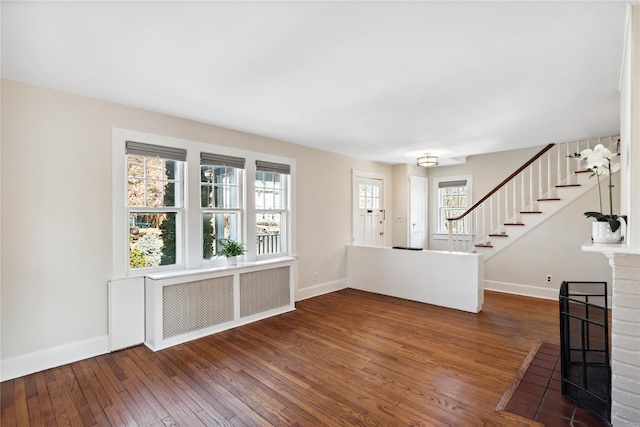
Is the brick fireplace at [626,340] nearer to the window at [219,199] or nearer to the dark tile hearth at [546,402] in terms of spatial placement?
the dark tile hearth at [546,402]

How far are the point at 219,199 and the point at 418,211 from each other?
4.63 metres

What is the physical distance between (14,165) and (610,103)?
567 centimetres

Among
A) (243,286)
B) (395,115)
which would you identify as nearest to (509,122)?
(395,115)

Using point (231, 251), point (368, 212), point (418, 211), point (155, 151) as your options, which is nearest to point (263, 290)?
point (231, 251)

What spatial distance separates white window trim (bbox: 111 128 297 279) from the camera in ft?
10.5

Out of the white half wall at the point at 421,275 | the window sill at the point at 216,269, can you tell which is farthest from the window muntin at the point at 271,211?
the white half wall at the point at 421,275

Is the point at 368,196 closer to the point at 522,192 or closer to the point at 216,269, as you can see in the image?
the point at 522,192

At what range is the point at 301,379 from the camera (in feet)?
8.54

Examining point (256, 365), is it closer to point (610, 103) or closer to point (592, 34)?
point (592, 34)

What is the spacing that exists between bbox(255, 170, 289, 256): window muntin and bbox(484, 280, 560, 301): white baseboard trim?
12.6ft

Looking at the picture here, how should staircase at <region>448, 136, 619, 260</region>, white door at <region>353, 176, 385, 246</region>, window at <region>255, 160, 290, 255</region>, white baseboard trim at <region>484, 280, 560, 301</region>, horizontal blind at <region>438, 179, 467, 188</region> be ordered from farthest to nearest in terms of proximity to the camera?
1. horizontal blind at <region>438, 179, 467, 188</region>
2. white door at <region>353, 176, 385, 246</region>
3. white baseboard trim at <region>484, 280, 560, 301</region>
4. staircase at <region>448, 136, 619, 260</region>
5. window at <region>255, 160, 290, 255</region>

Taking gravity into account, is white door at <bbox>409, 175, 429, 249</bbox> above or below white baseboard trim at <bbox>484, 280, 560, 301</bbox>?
above

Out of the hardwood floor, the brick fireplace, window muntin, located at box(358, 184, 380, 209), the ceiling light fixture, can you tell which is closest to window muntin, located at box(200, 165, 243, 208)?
the hardwood floor

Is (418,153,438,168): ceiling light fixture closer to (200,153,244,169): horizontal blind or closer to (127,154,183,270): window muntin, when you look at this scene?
(200,153,244,169): horizontal blind
